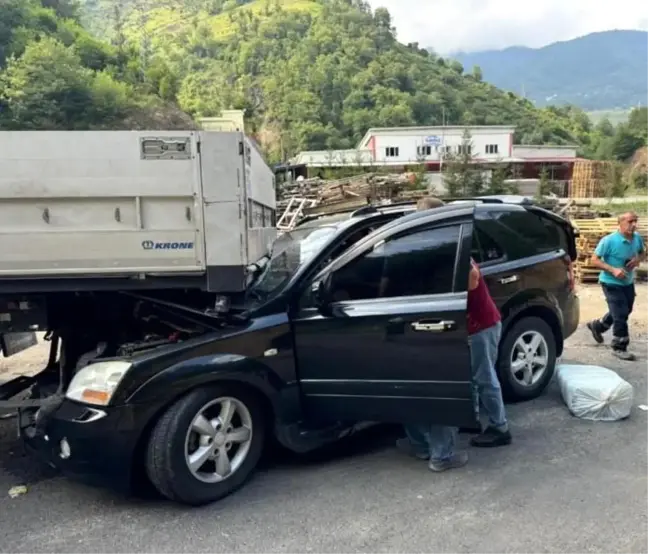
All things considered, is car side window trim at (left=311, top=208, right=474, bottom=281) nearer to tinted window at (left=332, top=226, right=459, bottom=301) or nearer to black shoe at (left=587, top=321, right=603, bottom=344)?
tinted window at (left=332, top=226, right=459, bottom=301)

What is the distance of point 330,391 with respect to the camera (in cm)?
401

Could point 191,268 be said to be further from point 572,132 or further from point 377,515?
point 572,132

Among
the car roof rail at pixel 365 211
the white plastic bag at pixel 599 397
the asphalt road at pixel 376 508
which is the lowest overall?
the asphalt road at pixel 376 508

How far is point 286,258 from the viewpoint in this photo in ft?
15.4

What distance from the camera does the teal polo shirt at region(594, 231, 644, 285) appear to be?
6875mm

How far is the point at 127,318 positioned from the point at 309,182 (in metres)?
22.0

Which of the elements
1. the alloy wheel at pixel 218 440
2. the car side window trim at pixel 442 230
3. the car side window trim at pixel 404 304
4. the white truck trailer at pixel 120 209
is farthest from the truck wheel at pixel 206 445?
the car side window trim at pixel 442 230

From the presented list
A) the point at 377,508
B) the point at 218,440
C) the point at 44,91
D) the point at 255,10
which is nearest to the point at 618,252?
the point at 377,508

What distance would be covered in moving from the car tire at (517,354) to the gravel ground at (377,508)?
0.83 metres

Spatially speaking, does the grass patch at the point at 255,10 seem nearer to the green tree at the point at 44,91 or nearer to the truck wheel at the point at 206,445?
the green tree at the point at 44,91

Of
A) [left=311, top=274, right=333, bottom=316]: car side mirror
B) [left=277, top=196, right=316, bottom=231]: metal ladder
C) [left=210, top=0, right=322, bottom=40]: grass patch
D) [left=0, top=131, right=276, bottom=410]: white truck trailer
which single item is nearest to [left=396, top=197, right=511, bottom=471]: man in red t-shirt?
[left=311, top=274, right=333, bottom=316]: car side mirror

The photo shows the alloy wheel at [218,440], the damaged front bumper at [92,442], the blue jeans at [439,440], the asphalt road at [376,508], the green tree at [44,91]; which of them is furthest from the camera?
the green tree at [44,91]

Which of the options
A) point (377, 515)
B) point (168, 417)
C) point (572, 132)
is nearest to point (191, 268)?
point (168, 417)

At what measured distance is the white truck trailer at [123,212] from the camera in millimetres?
3588
